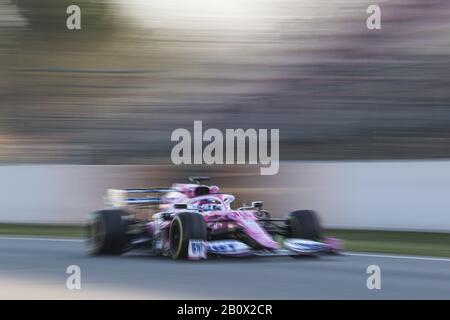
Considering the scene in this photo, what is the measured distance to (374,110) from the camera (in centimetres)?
1847

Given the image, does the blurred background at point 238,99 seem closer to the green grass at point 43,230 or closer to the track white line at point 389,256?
the green grass at point 43,230

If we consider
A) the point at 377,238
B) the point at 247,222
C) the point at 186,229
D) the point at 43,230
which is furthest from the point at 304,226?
the point at 43,230

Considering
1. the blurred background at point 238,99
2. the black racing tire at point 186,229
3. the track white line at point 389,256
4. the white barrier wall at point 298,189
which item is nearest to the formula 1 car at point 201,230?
the black racing tire at point 186,229

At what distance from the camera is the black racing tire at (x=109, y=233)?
1009cm

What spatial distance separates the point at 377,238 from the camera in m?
12.7

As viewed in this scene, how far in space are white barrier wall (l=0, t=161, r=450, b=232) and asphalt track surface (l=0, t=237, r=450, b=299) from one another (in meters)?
2.62

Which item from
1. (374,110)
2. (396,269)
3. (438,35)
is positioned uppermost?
(438,35)

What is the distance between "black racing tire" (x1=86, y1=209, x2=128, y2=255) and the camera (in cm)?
1009

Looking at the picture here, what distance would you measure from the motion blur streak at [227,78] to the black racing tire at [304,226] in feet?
19.9

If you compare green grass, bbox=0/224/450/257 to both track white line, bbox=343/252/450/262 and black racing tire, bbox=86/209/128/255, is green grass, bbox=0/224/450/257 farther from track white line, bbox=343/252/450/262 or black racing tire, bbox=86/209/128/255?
black racing tire, bbox=86/209/128/255

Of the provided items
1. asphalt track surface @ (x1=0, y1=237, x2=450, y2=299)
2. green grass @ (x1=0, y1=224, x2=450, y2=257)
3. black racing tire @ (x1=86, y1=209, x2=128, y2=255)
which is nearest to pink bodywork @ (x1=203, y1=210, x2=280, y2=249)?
asphalt track surface @ (x1=0, y1=237, x2=450, y2=299)
